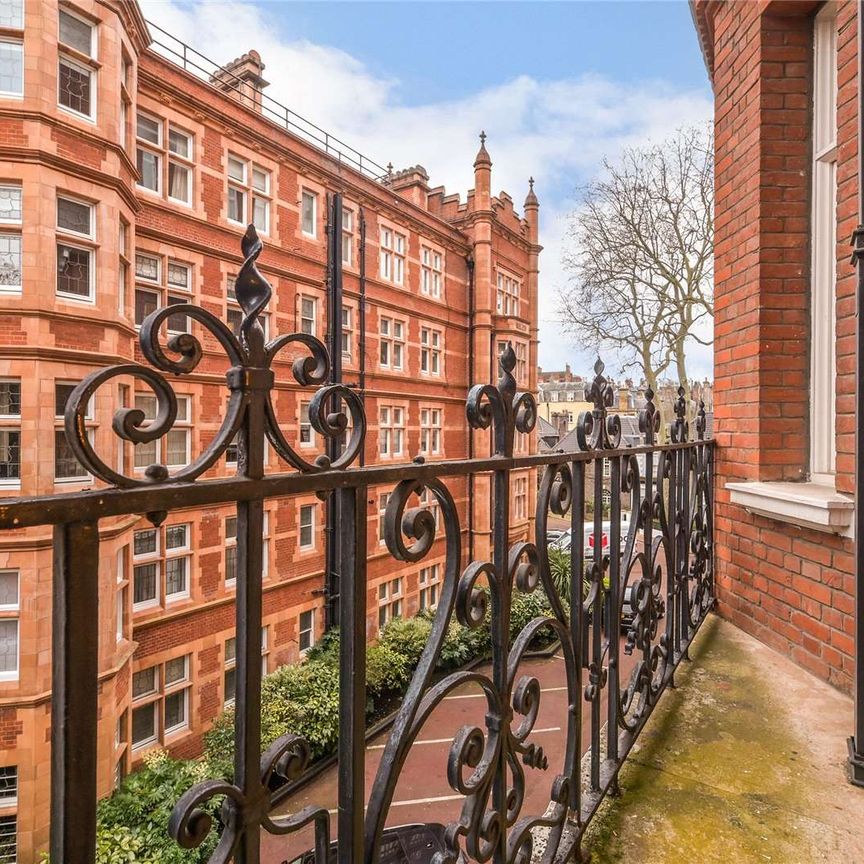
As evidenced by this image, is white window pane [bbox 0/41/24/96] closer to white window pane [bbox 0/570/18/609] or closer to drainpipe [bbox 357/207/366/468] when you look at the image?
white window pane [bbox 0/570/18/609]

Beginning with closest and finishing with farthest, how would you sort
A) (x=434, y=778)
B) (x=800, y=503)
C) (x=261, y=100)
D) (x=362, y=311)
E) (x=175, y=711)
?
(x=800, y=503) → (x=434, y=778) → (x=175, y=711) → (x=261, y=100) → (x=362, y=311)

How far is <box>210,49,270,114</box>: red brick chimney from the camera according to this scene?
423 inches

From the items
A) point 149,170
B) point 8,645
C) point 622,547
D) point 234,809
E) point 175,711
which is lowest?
point 175,711

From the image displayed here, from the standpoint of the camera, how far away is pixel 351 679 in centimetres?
75

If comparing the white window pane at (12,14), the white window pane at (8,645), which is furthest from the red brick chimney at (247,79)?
the white window pane at (8,645)

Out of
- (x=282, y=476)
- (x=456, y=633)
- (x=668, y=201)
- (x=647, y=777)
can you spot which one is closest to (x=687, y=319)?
(x=668, y=201)

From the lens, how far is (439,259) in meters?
15.8

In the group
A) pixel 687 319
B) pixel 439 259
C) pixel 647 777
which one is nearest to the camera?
pixel 647 777

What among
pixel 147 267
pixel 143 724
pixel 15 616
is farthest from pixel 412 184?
pixel 143 724

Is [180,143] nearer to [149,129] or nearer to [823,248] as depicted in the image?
[149,129]

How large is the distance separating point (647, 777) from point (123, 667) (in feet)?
26.2

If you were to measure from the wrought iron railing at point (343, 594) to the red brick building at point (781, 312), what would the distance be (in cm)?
136

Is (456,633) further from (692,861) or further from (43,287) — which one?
(692,861)

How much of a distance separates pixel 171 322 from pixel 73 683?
10348 mm
